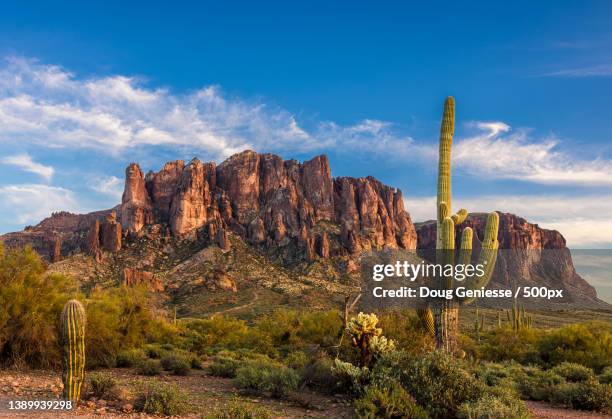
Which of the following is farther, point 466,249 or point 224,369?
point 466,249

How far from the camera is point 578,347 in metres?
20.4

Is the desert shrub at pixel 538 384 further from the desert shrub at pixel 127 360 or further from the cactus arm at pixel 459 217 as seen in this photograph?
the desert shrub at pixel 127 360

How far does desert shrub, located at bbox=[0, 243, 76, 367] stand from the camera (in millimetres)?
13552

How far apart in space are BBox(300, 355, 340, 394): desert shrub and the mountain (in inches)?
1970

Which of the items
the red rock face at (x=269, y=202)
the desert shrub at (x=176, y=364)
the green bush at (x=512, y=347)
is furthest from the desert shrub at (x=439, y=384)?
the red rock face at (x=269, y=202)

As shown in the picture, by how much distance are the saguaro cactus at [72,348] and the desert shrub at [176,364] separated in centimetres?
588

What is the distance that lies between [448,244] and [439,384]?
22.5 ft

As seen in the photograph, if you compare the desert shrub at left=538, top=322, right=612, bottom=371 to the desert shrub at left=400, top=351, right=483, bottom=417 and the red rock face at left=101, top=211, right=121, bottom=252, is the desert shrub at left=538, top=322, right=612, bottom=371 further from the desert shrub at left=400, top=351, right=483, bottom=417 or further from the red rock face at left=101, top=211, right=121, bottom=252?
the red rock face at left=101, top=211, right=121, bottom=252

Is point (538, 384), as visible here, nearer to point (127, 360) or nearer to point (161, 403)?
point (161, 403)

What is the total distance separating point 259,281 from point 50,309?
2647 inches

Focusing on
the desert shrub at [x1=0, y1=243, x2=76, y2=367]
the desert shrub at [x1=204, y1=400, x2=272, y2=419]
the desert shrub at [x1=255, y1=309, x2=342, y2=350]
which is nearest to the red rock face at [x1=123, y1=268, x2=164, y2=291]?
the desert shrub at [x1=255, y1=309, x2=342, y2=350]

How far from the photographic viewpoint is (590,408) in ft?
37.6

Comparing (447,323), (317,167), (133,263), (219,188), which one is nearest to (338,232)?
(317,167)

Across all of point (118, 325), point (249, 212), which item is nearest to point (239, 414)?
point (118, 325)
